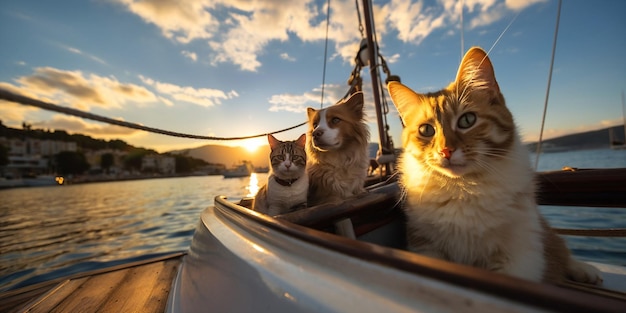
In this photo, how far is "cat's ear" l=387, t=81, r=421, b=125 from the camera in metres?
1.32

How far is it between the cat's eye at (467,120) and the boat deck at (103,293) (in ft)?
8.48

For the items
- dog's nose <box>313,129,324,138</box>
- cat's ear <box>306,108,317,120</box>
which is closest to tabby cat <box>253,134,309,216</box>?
cat's ear <box>306,108,317,120</box>

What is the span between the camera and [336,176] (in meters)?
2.30

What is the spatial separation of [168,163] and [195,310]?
251ft

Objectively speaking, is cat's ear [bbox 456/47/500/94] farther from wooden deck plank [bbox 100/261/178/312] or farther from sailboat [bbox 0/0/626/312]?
wooden deck plank [bbox 100/261/178/312]

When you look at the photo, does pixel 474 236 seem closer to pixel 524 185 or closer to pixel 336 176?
pixel 524 185

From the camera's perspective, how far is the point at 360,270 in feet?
1.64

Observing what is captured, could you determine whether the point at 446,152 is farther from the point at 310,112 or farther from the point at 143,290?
the point at 143,290

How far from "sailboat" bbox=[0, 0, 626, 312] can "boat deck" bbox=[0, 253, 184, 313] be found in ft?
5.08

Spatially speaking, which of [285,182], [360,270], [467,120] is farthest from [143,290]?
[467,120]

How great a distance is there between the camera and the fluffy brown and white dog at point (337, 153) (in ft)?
7.45

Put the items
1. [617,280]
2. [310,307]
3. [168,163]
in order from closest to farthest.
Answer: [310,307]
[617,280]
[168,163]

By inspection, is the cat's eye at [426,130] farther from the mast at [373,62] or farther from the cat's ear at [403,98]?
the mast at [373,62]

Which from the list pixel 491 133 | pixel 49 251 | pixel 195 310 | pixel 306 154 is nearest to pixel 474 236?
pixel 491 133
